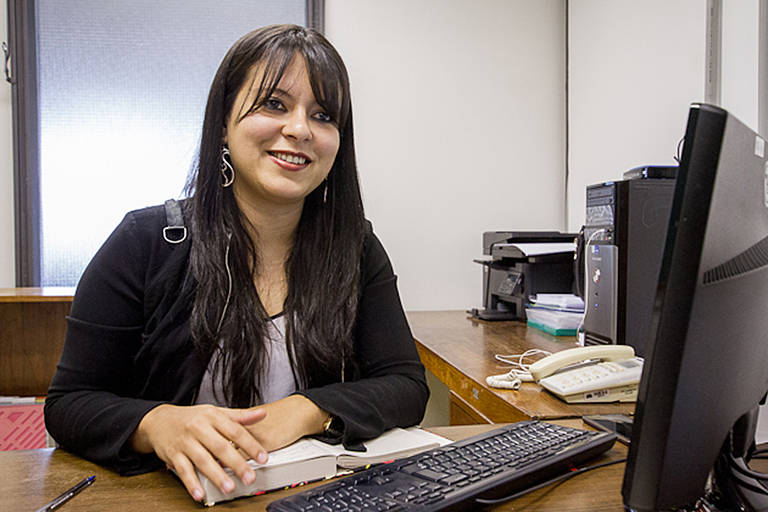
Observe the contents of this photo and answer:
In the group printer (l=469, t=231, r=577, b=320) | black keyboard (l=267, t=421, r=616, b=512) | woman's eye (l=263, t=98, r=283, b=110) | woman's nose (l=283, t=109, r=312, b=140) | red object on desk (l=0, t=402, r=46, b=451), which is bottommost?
red object on desk (l=0, t=402, r=46, b=451)

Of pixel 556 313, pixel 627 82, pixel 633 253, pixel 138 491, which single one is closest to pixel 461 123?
pixel 627 82

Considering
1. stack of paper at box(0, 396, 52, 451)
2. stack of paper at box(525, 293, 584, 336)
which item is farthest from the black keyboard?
stack of paper at box(0, 396, 52, 451)

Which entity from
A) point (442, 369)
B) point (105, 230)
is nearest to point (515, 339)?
point (442, 369)

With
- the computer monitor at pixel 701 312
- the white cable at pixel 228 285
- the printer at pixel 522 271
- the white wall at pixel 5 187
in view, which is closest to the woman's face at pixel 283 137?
the white cable at pixel 228 285

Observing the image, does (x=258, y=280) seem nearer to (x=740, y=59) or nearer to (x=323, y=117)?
(x=323, y=117)

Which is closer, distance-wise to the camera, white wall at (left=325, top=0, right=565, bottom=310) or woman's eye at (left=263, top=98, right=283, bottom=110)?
woman's eye at (left=263, top=98, right=283, bottom=110)

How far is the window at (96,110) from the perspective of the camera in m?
2.71

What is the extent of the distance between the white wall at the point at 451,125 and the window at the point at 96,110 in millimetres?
411

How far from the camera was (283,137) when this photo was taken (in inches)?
44.2

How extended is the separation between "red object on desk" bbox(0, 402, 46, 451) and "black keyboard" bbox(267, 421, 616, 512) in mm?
1771

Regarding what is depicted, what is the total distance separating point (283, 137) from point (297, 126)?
4 centimetres

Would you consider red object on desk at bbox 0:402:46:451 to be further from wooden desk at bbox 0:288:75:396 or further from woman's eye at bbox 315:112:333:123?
woman's eye at bbox 315:112:333:123

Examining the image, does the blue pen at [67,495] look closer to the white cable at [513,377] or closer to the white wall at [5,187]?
the white cable at [513,377]

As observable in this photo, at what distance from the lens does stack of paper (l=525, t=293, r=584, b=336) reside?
191cm
